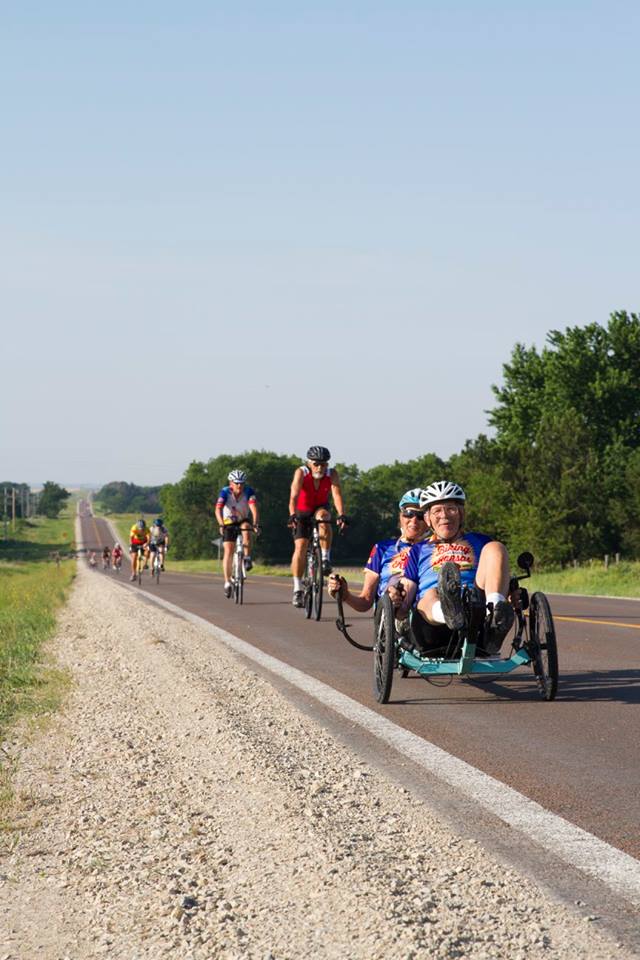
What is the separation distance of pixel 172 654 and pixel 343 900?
8366mm

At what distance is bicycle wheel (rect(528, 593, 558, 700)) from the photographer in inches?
331

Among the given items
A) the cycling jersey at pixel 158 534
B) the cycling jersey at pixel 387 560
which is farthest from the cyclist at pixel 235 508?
the cycling jersey at pixel 158 534

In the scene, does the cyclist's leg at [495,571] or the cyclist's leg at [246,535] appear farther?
the cyclist's leg at [246,535]

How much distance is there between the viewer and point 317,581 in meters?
16.8

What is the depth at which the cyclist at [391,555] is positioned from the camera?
32.0 feet

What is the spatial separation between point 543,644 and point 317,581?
8407mm

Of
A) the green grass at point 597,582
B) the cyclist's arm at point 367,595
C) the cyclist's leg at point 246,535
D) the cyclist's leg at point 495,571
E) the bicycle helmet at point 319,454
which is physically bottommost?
the green grass at point 597,582

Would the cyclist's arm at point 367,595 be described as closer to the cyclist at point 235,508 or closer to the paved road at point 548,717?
the paved road at point 548,717

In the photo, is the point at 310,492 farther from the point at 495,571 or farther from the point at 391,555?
the point at 495,571

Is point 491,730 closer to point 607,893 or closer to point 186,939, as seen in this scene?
point 607,893

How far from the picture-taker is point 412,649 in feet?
28.6

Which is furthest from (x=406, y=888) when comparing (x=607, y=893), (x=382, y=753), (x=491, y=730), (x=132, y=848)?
(x=491, y=730)

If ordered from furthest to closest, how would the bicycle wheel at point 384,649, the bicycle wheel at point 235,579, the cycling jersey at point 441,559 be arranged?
1. the bicycle wheel at point 235,579
2. the cycling jersey at point 441,559
3. the bicycle wheel at point 384,649

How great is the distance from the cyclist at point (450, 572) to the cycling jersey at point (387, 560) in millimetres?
399
